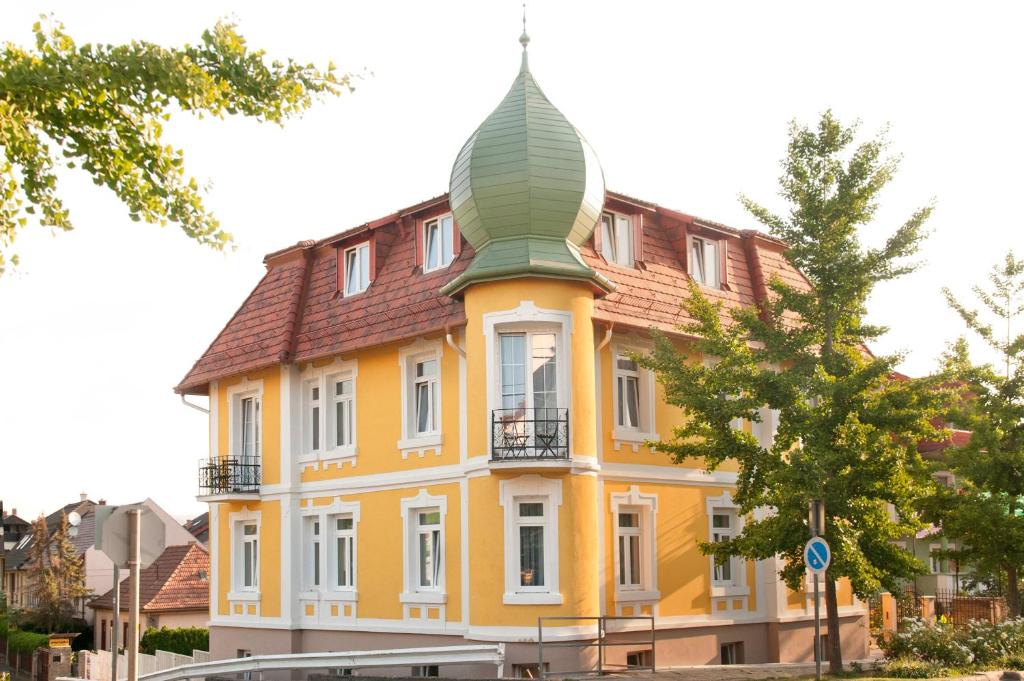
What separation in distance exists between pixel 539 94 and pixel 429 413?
6.63m

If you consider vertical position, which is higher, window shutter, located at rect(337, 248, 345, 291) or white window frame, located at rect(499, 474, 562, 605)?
window shutter, located at rect(337, 248, 345, 291)

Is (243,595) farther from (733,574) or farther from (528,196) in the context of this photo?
(528,196)

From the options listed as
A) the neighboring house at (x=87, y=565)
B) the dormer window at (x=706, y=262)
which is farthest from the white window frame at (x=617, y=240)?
the neighboring house at (x=87, y=565)

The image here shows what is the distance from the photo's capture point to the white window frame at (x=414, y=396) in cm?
2489

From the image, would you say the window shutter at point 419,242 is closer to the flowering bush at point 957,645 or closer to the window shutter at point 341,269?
the window shutter at point 341,269

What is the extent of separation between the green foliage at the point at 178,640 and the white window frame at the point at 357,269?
18.7 metres

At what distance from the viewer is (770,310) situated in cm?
2261

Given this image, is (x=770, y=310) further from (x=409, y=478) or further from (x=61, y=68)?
(x=61, y=68)

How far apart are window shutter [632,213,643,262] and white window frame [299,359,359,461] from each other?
21.2 feet

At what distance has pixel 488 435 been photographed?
2266 cm

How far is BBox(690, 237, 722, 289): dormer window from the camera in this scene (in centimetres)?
2728

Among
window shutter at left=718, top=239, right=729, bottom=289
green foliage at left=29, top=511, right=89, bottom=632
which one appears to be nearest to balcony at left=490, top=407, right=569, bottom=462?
window shutter at left=718, top=239, right=729, bottom=289

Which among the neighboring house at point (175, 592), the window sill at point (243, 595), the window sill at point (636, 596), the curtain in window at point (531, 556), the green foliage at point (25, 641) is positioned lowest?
the green foliage at point (25, 641)

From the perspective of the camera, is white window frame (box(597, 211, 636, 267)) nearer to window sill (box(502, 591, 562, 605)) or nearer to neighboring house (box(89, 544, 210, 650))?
window sill (box(502, 591, 562, 605))
